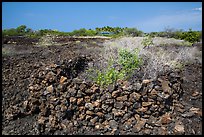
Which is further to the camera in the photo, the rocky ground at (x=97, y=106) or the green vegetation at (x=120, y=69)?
the green vegetation at (x=120, y=69)

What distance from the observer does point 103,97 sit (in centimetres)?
617

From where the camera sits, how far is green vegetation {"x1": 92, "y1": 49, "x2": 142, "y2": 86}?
6.72 metres

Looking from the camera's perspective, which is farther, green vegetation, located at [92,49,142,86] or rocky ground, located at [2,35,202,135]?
green vegetation, located at [92,49,142,86]

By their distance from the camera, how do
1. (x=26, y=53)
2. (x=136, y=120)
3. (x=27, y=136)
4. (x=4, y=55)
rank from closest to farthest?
(x=27, y=136)
(x=136, y=120)
(x=4, y=55)
(x=26, y=53)

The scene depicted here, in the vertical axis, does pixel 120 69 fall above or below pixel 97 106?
above

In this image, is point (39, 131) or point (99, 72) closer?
point (39, 131)

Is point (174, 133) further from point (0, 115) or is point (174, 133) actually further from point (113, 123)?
point (0, 115)

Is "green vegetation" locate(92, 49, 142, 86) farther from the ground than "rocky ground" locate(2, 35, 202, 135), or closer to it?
farther from the ground

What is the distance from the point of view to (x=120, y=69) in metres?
7.37

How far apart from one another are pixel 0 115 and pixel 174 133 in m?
3.58

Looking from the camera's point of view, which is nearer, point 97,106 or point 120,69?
point 97,106

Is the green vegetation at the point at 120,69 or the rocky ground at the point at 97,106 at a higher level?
the green vegetation at the point at 120,69

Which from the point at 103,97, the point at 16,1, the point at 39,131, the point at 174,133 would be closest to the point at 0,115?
the point at 39,131

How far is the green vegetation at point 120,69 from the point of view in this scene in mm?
6719
